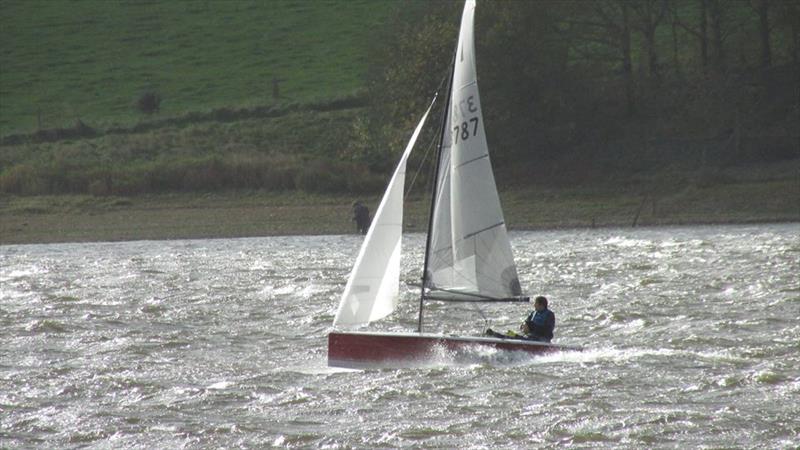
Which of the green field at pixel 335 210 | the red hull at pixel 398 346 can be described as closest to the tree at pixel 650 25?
the green field at pixel 335 210

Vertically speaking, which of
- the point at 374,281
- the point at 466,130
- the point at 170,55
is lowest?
the point at 374,281

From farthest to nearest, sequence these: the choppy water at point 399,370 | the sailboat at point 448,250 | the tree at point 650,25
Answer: the tree at point 650,25, the sailboat at point 448,250, the choppy water at point 399,370

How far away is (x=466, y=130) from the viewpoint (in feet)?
73.1

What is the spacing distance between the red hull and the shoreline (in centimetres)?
2743

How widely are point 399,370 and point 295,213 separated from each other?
3222cm

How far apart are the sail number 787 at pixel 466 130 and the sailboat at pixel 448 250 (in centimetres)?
2

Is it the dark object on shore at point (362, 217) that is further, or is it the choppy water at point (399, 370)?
the dark object on shore at point (362, 217)

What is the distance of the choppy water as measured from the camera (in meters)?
17.9

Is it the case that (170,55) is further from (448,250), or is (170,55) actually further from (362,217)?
(448,250)

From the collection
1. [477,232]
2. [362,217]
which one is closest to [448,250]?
[477,232]

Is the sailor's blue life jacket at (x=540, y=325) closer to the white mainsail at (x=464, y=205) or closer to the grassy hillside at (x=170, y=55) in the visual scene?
the white mainsail at (x=464, y=205)

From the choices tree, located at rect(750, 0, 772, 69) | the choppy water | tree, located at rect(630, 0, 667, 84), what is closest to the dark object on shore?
the choppy water

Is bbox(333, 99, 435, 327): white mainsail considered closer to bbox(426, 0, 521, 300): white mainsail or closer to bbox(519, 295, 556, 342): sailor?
bbox(426, 0, 521, 300): white mainsail

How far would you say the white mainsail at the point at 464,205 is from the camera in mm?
22312
